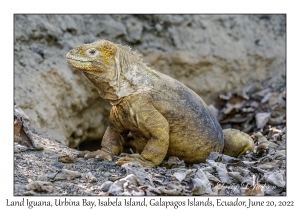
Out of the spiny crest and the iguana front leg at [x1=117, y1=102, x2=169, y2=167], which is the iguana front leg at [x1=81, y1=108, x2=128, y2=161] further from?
the spiny crest

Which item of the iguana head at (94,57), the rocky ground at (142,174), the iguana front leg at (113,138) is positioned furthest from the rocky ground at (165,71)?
the iguana head at (94,57)

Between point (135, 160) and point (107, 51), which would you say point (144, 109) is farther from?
point (107, 51)

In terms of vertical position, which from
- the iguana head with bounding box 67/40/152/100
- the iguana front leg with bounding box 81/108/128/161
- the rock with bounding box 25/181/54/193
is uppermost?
the iguana head with bounding box 67/40/152/100

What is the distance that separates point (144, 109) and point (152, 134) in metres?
0.39

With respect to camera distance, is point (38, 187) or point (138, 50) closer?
point (38, 187)

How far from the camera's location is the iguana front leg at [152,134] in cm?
820

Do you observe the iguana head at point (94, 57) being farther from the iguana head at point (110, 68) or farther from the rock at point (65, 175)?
the rock at point (65, 175)

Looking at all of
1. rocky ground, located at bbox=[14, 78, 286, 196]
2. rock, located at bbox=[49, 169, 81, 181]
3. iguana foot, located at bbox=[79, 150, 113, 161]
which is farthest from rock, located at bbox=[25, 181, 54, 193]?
iguana foot, located at bbox=[79, 150, 113, 161]

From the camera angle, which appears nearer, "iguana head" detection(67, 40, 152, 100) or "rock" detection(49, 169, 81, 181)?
"rock" detection(49, 169, 81, 181)

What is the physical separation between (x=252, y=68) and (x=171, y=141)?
23.5 ft

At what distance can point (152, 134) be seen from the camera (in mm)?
8234

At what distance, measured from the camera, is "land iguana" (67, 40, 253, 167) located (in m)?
8.22

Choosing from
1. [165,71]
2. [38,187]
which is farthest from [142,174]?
[165,71]

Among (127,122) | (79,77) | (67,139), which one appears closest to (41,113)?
(67,139)
